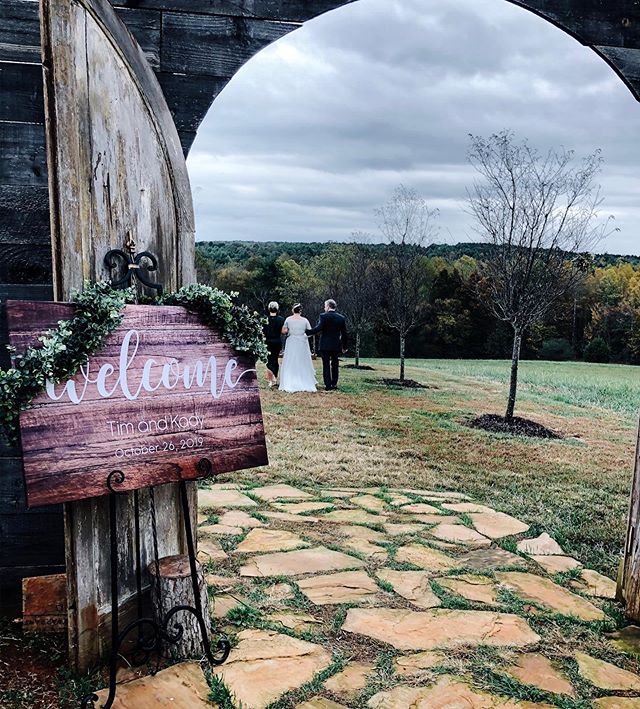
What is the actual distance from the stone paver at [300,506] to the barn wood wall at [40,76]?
1892 mm

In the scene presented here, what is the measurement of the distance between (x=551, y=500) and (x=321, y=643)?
3233 mm

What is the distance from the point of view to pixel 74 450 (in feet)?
6.98

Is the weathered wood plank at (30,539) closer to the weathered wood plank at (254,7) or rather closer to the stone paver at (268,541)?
the stone paver at (268,541)

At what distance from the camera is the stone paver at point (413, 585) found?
10.5 ft

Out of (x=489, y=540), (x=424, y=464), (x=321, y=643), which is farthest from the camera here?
(x=424, y=464)

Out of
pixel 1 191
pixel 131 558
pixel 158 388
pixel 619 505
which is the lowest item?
pixel 619 505

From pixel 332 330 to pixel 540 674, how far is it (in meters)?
8.92

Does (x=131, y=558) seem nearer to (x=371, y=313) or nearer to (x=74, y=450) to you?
(x=74, y=450)

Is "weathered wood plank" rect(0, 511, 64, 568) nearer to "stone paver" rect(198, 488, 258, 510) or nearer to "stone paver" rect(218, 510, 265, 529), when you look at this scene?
A: "stone paver" rect(218, 510, 265, 529)

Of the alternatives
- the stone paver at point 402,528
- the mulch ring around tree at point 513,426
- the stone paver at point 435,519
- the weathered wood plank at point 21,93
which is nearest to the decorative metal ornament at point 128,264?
the weathered wood plank at point 21,93

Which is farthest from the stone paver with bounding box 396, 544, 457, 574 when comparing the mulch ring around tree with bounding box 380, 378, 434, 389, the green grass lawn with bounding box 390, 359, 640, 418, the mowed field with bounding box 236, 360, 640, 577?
the mulch ring around tree with bounding box 380, 378, 434, 389

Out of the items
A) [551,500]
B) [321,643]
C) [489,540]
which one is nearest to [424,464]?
[551,500]

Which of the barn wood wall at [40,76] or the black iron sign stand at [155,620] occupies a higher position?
the barn wood wall at [40,76]

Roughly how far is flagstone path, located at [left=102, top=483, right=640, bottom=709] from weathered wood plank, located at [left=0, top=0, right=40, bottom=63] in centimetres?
248
